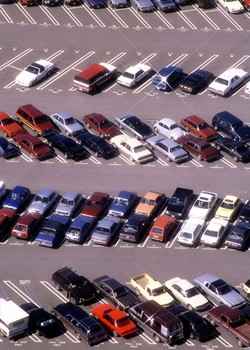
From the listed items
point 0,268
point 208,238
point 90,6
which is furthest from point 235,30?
point 0,268

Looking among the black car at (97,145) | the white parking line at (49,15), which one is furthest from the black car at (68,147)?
the white parking line at (49,15)

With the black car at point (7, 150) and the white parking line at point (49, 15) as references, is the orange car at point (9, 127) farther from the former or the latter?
the white parking line at point (49, 15)

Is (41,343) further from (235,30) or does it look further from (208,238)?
(235,30)

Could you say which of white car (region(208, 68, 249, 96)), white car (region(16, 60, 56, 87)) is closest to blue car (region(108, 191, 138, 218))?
white car (region(208, 68, 249, 96))

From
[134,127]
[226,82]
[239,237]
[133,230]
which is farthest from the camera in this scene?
[226,82]

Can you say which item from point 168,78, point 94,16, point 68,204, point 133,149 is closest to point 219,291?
point 68,204

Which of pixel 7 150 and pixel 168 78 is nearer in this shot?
pixel 7 150

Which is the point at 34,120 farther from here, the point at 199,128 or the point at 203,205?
the point at 203,205
